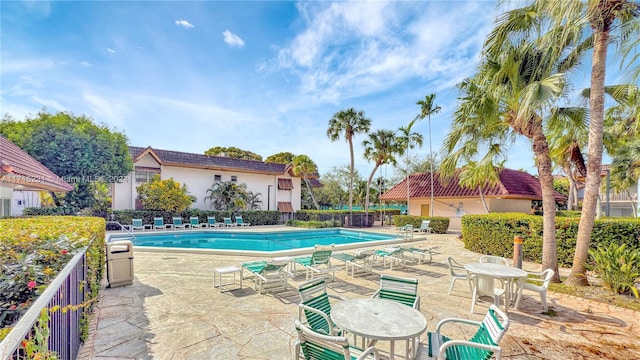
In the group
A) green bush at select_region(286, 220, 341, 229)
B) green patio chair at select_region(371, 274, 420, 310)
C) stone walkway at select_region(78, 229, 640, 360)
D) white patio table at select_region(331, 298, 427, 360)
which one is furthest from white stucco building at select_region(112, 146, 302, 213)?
white patio table at select_region(331, 298, 427, 360)

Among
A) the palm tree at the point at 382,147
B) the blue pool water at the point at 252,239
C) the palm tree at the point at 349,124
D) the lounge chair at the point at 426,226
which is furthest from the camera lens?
the palm tree at the point at 349,124

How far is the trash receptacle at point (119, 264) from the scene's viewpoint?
7.00 metres

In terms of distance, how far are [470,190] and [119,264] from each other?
2316 centimetres

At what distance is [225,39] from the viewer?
442 inches

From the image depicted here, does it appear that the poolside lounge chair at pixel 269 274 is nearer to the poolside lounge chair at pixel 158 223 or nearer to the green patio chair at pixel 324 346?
the green patio chair at pixel 324 346

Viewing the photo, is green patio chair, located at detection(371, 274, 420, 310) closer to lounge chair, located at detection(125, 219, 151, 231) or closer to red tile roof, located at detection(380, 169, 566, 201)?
red tile roof, located at detection(380, 169, 566, 201)

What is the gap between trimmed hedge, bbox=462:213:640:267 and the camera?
8.44 metres

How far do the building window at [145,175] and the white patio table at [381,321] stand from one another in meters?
25.8

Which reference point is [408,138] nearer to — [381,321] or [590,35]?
[590,35]

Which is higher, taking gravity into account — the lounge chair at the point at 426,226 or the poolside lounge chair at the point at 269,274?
the poolside lounge chair at the point at 269,274

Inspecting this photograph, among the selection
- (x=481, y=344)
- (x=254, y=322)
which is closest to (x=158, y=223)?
(x=254, y=322)

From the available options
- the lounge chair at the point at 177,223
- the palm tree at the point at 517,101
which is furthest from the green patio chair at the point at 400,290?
the lounge chair at the point at 177,223

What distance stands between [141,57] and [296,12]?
5851mm

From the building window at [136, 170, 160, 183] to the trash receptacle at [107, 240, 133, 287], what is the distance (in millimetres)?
19957
